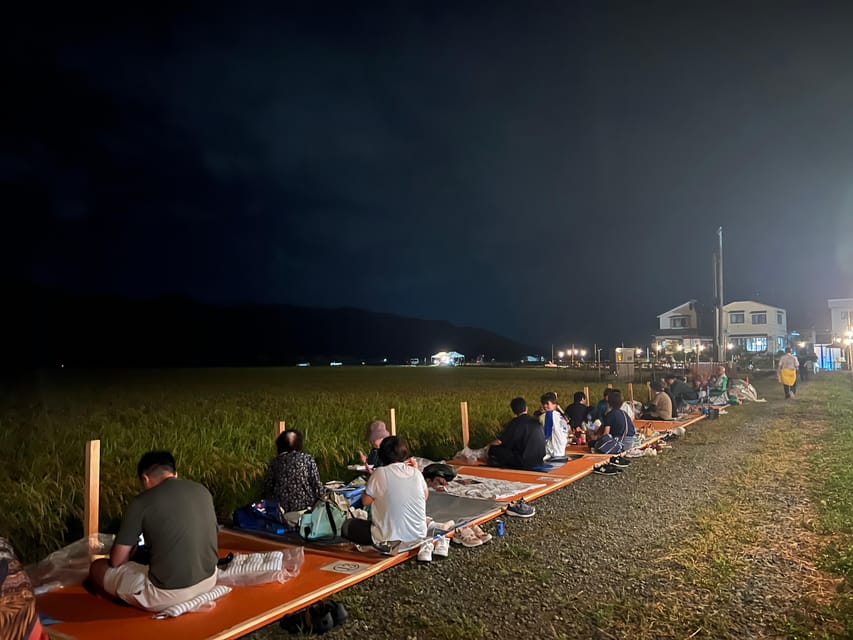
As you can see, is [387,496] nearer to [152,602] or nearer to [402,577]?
[402,577]

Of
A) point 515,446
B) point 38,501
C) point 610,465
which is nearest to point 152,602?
point 38,501

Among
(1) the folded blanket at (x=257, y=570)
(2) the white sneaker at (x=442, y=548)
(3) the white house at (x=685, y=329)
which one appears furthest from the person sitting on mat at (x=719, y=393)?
(3) the white house at (x=685, y=329)

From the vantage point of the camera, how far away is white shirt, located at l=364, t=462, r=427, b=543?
573 cm

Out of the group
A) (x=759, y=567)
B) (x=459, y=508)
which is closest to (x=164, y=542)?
(x=459, y=508)

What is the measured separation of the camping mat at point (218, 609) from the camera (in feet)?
13.6

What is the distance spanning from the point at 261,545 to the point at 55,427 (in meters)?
8.04

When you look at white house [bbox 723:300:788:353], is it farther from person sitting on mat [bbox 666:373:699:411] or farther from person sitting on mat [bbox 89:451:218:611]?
person sitting on mat [bbox 89:451:218:611]

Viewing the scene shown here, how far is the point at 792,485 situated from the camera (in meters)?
8.59

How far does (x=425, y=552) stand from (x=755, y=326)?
51801 millimetres

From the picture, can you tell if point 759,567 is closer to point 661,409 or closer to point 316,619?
point 316,619

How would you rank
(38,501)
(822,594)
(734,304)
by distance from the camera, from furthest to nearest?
(734,304), (38,501), (822,594)

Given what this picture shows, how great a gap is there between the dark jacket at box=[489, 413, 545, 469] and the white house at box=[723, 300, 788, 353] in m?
45.2

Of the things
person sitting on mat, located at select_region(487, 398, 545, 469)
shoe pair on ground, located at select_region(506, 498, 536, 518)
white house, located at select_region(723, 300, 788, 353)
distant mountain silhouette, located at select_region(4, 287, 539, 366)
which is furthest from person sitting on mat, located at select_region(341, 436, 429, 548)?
distant mountain silhouette, located at select_region(4, 287, 539, 366)

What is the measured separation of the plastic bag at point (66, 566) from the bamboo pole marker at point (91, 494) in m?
0.29
